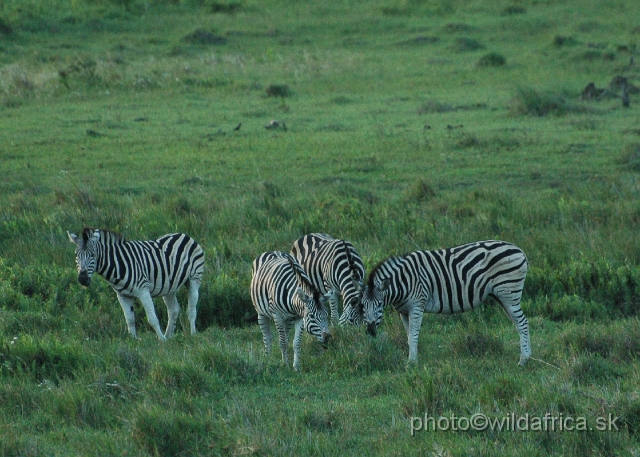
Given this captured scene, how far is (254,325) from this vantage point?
1020 centimetres

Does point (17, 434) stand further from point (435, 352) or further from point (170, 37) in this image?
point (170, 37)

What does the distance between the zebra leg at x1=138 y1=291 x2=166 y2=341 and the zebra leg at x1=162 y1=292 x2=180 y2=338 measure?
1.44 ft

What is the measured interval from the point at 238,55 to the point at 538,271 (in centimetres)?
2222

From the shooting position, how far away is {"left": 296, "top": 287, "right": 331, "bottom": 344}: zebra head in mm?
7832

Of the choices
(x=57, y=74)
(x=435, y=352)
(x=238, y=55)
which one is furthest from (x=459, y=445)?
(x=238, y=55)

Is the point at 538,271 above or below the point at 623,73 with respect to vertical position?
below

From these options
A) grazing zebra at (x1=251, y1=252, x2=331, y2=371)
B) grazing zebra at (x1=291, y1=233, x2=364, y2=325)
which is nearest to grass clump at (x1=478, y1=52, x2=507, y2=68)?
grazing zebra at (x1=291, y1=233, x2=364, y2=325)

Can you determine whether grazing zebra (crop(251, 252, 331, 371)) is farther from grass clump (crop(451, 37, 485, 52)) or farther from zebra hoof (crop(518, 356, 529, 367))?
grass clump (crop(451, 37, 485, 52))

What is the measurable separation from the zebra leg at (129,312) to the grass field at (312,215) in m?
0.24

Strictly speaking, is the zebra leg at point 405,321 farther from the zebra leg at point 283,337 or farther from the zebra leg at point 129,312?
the zebra leg at point 129,312

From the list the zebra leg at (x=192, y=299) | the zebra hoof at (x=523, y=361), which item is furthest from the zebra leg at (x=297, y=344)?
the zebra hoof at (x=523, y=361)

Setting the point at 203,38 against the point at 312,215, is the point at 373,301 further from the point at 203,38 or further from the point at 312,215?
the point at 203,38

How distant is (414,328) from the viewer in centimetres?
854

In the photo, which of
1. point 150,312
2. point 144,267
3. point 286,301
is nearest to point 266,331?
point 286,301
